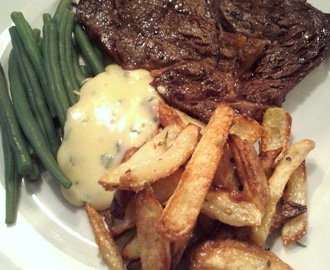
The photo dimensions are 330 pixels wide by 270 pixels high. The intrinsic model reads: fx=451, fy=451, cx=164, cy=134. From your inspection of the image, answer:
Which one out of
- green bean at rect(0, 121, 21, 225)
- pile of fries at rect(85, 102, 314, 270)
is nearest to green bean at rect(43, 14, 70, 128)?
green bean at rect(0, 121, 21, 225)

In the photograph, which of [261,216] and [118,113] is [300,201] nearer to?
[261,216]

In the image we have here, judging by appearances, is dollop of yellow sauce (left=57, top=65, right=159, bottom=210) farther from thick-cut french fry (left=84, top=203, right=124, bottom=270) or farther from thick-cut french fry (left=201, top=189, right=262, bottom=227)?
thick-cut french fry (left=201, top=189, right=262, bottom=227)

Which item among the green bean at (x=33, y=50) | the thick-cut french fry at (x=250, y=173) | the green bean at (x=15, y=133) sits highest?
the thick-cut french fry at (x=250, y=173)

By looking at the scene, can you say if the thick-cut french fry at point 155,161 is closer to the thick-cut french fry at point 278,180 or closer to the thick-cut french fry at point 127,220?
the thick-cut french fry at point 127,220

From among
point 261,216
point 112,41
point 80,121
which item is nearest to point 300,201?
point 261,216

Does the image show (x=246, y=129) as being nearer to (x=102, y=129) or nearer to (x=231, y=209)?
(x=231, y=209)

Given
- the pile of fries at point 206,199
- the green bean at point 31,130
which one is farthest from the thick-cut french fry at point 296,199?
the green bean at point 31,130

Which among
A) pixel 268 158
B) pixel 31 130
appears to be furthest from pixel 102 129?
pixel 268 158
